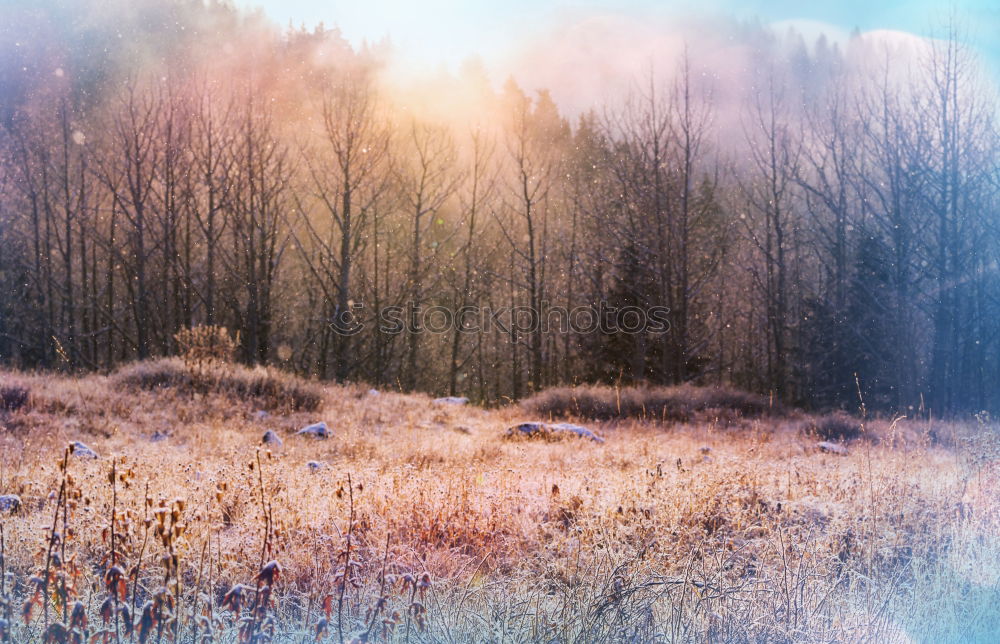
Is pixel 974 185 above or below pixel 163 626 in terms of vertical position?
above

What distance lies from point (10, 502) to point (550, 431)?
7.35 metres

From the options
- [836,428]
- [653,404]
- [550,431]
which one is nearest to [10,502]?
[550,431]

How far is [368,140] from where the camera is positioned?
1891cm

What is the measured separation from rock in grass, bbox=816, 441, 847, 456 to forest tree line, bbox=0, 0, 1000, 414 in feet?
15.0

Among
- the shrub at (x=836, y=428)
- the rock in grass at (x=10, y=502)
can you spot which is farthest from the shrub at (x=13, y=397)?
the shrub at (x=836, y=428)

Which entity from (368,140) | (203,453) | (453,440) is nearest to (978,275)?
(453,440)

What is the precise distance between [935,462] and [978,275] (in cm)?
1106

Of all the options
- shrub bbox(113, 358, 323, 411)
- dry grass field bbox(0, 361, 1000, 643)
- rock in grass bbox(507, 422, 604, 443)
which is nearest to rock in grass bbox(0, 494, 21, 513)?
dry grass field bbox(0, 361, 1000, 643)

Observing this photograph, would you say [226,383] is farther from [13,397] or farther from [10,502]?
[10,502]

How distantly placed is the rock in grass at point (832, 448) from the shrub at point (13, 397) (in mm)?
11904

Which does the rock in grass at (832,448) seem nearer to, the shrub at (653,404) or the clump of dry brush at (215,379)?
the shrub at (653,404)

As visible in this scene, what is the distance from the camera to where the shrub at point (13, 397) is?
9922 millimetres

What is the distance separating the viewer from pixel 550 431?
10.8 meters

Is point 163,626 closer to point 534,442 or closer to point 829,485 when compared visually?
point 829,485
